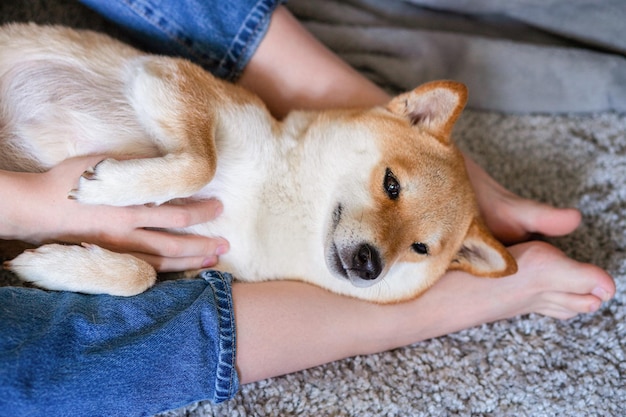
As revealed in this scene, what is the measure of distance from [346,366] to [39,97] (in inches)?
51.0

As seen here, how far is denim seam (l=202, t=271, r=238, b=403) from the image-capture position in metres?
1.70

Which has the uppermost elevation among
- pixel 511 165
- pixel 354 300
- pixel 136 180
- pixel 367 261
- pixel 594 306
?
pixel 511 165

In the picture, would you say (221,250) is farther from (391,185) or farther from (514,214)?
(514,214)

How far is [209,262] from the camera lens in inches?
74.0

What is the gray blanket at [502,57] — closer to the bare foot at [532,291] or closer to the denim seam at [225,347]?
the bare foot at [532,291]

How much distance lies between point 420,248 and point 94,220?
40.2 inches

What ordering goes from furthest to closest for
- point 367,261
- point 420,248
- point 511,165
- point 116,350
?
point 511,165
point 420,248
point 367,261
point 116,350

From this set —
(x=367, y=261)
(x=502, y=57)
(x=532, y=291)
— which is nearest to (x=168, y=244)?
(x=367, y=261)

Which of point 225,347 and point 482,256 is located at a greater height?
point 482,256

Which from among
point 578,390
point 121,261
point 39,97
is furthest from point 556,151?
point 39,97

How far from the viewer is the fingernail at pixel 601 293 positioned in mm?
2103

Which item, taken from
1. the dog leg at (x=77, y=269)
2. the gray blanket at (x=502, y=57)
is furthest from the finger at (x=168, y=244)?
the gray blanket at (x=502, y=57)

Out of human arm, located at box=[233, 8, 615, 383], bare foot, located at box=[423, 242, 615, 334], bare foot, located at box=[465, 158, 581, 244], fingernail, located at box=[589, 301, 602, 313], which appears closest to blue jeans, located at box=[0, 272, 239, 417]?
human arm, located at box=[233, 8, 615, 383]

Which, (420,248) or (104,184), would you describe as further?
(420,248)
